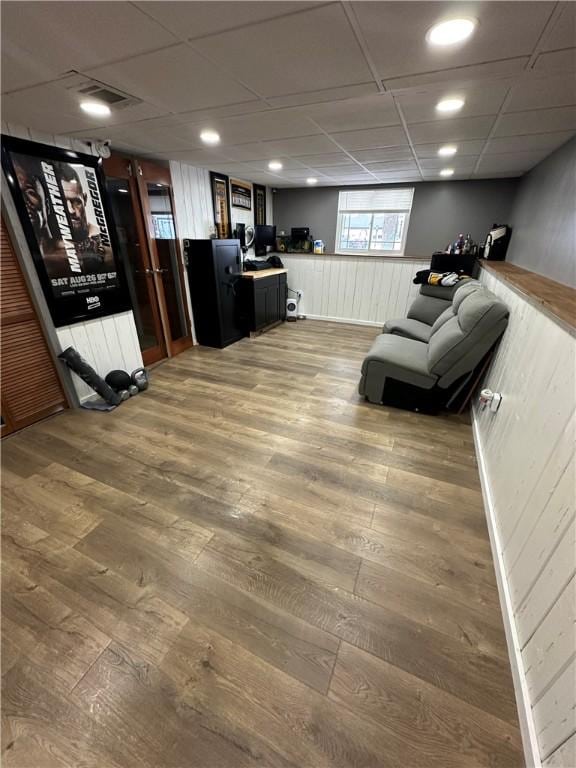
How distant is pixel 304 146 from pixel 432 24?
1.90m

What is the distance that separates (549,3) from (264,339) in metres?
3.81

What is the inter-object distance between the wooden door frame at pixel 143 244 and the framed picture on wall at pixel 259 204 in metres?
2.40

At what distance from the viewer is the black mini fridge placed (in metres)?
3.85

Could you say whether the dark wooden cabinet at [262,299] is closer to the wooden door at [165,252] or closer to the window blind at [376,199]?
the wooden door at [165,252]

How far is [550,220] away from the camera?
2637 millimetres

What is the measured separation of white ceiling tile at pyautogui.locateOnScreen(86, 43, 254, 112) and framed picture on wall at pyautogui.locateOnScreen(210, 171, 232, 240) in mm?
2425

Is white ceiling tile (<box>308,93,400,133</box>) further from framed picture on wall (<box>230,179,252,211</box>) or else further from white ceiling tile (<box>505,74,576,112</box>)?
framed picture on wall (<box>230,179,252,211</box>)

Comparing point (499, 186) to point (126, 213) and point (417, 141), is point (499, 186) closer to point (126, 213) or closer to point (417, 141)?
point (417, 141)

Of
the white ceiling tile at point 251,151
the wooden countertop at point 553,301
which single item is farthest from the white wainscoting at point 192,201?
the wooden countertop at point 553,301

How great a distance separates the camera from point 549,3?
1031mm

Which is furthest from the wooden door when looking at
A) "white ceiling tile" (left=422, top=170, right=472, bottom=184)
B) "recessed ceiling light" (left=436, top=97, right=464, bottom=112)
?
"white ceiling tile" (left=422, top=170, right=472, bottom=184)

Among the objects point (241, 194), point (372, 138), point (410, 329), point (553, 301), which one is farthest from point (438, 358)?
point (241, 194)

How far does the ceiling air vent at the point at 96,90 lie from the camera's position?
1.58m

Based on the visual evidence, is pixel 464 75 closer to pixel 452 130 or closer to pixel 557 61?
pixel 557 61
